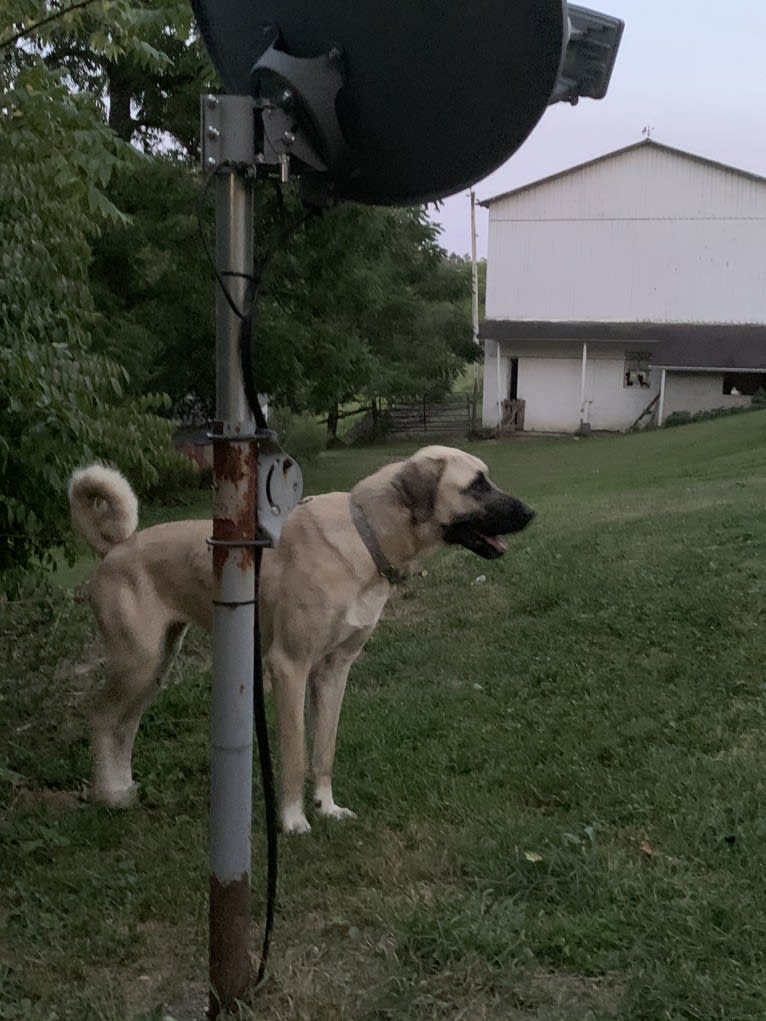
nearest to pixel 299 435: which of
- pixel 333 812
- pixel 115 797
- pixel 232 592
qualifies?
pixel 115 797

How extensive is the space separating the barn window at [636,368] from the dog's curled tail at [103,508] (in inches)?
1334

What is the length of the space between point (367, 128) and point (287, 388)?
1903 centimetres

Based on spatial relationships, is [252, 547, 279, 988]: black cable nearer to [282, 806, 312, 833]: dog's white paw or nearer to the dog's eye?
[282, 806, 312, 833]: dog's white paw

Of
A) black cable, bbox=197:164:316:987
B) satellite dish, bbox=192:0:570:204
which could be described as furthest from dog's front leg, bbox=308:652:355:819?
satellite dish, bbox=192:0:570:204

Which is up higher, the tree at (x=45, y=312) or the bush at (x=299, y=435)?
the tree at (x=45, y=312)

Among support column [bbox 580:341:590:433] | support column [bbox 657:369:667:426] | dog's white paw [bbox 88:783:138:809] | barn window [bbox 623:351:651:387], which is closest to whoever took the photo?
dog's white paw [bbox 88:783:138:809]

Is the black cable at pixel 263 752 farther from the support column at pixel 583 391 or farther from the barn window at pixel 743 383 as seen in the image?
the barn window at pixel 743 383

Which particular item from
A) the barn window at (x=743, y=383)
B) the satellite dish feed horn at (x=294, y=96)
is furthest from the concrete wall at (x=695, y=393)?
the satellite dish feed horn at (x=294, y=96)

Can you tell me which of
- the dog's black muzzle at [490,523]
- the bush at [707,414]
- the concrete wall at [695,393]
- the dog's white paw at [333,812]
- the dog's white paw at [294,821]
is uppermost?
the dog's black muzzle at [490,523]

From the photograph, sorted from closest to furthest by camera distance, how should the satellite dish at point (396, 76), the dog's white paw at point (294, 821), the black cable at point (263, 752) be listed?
the satellite dish at point (396, 76) → the black cable at point (263, 752) → the dog's white paw at point (294, 821)

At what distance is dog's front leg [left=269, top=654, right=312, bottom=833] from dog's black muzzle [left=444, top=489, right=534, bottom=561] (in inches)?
34.8

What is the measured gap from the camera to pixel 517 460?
28.5 meters

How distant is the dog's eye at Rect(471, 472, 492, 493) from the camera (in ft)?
15.4

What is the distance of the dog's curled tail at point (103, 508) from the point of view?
4.89m
